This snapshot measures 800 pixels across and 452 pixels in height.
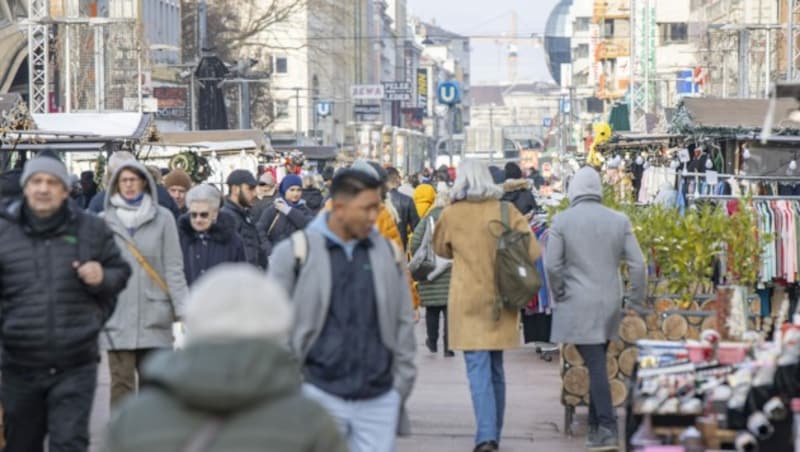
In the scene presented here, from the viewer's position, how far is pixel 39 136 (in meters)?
20.1

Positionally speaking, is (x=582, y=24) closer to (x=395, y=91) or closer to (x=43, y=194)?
(x=395, y=91)

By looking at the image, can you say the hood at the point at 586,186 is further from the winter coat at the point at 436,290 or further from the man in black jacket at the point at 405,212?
the man in black jacket at the point at 405,212

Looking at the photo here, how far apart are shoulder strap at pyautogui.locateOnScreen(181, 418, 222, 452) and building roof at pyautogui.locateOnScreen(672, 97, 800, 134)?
14.6 metres

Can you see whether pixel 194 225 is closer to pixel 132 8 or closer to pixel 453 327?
pixel 453 327

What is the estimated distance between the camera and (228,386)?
13.1 ft

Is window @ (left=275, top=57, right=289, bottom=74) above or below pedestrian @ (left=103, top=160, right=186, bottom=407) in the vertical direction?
above

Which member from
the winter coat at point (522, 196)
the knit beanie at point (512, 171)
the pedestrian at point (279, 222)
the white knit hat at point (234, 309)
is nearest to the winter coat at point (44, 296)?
the white knit hat at point (234, 309)

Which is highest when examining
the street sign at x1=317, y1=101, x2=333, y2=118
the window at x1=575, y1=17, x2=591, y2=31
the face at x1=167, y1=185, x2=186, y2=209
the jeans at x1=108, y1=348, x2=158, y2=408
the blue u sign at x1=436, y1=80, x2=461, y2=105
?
the window at x1=575, y1=17, x2=591, y2=31

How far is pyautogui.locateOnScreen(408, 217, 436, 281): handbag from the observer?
586 inches

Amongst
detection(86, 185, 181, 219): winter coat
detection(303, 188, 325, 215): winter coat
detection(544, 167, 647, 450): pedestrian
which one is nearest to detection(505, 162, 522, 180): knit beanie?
detection(303, 188, 325, 215): winter coat

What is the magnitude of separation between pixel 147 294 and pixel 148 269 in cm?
13

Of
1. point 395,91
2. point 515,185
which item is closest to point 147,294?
point 515,185

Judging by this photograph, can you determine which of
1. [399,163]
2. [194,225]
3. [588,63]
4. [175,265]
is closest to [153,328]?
[175,265]

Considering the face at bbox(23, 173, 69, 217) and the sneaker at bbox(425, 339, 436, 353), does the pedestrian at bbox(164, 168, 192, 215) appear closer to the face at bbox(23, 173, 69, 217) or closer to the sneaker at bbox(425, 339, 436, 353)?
the sneaker at bbox(425, 339, 436, 353)
